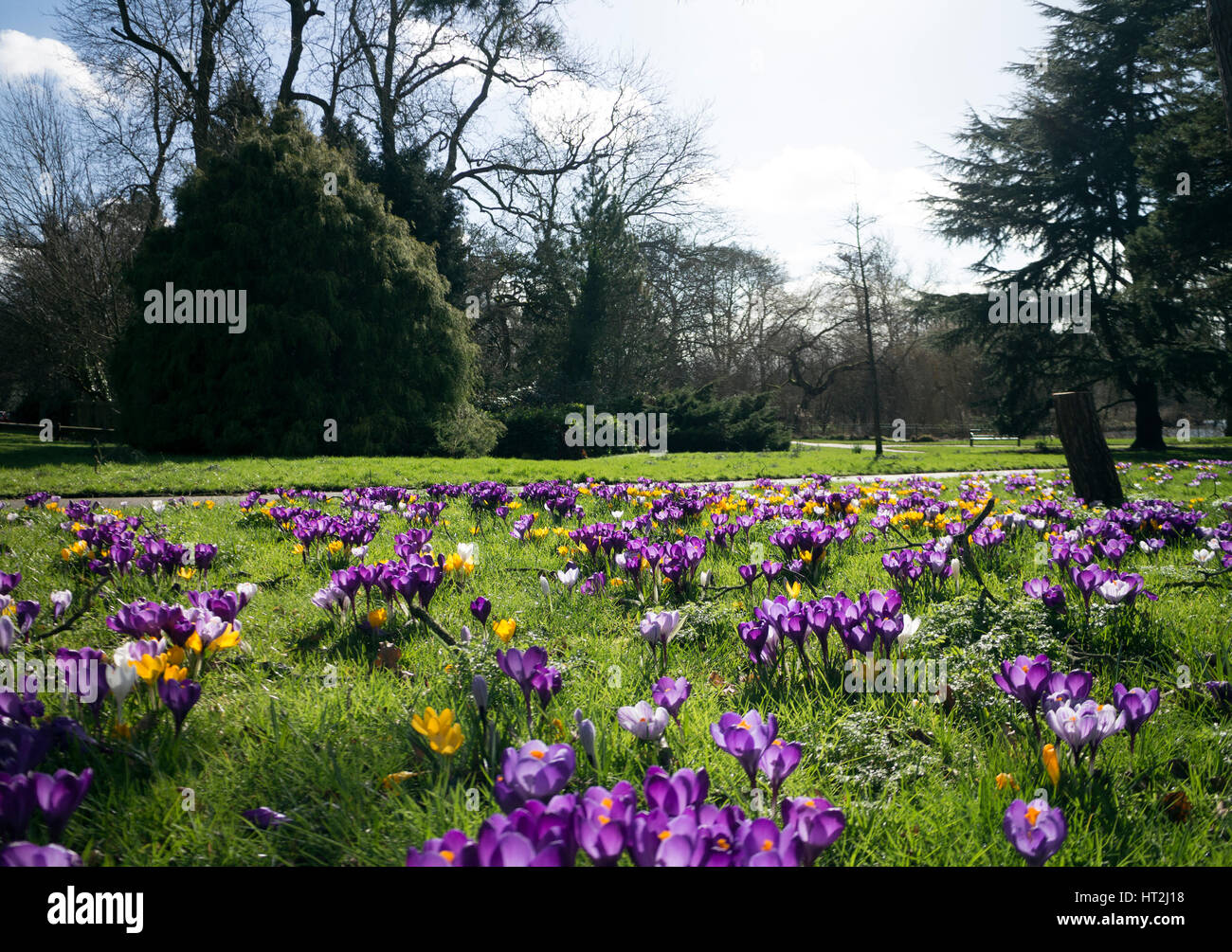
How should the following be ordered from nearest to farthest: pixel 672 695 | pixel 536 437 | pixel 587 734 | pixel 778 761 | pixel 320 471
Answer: pixel 778 761 < pixel 587 734 < pixel 672 695 < pixel 320 471 < pixel 536 437

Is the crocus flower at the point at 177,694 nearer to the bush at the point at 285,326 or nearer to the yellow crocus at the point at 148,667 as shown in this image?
the yellow crocus at the point at 148,667

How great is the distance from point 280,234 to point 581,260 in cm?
Answer: 1242

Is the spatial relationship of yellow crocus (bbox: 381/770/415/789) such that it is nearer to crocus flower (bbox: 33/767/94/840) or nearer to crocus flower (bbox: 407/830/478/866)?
crocus flower (bbox: 33/767/94/840)

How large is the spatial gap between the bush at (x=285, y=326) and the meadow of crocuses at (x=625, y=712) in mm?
14652

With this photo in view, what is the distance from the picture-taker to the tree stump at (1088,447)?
20.2ft

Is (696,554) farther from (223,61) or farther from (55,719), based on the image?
(223,61)

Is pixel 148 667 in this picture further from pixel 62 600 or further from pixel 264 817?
pixel 62 600

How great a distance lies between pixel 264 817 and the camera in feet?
4.66

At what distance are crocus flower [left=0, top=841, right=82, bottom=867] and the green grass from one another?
375 inches

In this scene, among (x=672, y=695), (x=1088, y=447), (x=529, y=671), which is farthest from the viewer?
(x=1088, y=447)

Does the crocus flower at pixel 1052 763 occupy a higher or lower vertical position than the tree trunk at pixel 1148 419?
lower

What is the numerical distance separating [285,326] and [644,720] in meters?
18.4

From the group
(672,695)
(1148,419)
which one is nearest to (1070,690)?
(672,695)

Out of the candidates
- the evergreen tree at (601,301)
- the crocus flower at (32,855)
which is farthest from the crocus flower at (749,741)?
the evergreen tree at (601,301)
